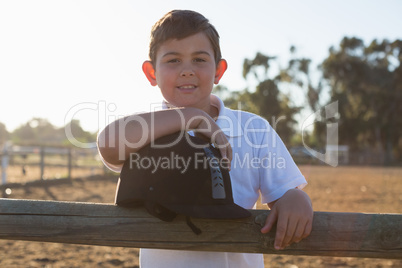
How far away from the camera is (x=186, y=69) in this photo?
1549 millimetres

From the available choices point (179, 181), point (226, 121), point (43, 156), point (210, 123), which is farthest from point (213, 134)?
point (43, 156)

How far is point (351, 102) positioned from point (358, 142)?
485 centimetres

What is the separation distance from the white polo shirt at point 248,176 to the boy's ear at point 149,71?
263mm

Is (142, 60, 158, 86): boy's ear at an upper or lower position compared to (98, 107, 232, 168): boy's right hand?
upper

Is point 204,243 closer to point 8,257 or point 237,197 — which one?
point 237,197

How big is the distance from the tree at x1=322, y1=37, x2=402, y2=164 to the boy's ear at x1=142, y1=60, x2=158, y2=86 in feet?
131

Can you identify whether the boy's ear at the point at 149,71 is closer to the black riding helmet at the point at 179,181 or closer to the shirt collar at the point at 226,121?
the shirt collar at the point at 226,121

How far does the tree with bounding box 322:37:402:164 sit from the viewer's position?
127 ft

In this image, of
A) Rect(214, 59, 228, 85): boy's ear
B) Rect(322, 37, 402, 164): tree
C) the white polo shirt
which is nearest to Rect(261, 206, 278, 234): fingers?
the white polo shirt

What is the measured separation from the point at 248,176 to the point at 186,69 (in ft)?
1.58

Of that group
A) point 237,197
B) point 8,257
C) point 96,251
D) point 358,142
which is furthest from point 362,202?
point 358,142

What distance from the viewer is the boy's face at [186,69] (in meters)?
1.57

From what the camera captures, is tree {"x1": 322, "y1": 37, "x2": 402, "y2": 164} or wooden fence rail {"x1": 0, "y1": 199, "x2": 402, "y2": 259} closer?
wooden fence rail {"x1": 0, "y1": 199, "x2": 402, "y2": 259}

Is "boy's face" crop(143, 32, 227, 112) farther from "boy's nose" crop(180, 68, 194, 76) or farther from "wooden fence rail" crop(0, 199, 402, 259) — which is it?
"wooden fence rail" crop(0, 199, 402, 259)
